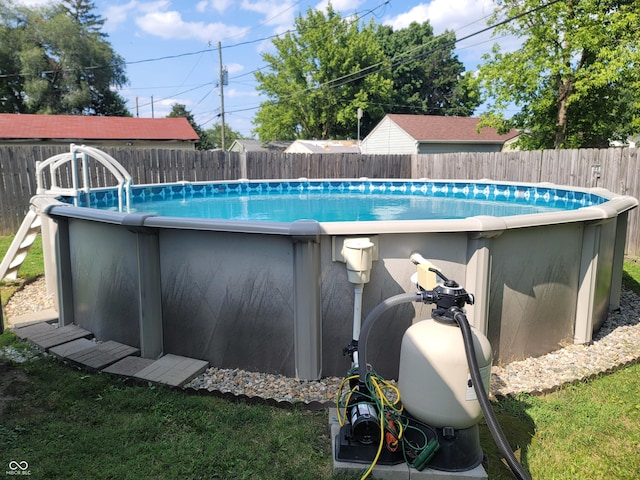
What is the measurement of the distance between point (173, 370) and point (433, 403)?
1.79m

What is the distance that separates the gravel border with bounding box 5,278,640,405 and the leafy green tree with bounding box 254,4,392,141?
28090mm

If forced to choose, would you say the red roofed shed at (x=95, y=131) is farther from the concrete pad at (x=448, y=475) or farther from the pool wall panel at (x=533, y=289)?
the concrete pad at (x=448, y=475)

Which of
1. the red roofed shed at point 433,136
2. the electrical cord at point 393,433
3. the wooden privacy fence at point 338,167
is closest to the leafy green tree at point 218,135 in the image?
the red roofed shed at point 433,136

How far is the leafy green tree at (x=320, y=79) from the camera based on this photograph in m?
29.8

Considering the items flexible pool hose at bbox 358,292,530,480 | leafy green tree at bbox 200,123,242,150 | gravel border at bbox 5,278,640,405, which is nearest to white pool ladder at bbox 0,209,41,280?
gravel border at bbox 5,278,640,405

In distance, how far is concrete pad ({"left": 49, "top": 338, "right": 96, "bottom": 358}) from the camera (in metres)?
3.23

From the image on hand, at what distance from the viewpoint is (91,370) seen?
2986 millimetres

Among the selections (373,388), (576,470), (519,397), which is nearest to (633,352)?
(519,397)

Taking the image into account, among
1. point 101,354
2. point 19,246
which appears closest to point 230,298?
point 101,354

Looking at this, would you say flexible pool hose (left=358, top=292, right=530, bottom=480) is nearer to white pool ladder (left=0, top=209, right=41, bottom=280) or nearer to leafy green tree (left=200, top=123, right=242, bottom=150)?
white pool ladder (left=0, top=209, right=41, bottom=280)

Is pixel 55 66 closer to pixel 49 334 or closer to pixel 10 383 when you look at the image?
pixel 49 334

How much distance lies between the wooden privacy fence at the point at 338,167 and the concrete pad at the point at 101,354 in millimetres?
6347

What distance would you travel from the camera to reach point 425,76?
3881cm

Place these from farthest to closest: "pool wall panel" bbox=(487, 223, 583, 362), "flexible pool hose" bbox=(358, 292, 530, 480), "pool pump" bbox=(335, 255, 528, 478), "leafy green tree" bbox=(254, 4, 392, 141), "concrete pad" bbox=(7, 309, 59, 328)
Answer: "leafy green tree" bbox=(254, 4, 392, 141) → "concrete pad" bbox=(7, 309, 59, 328) → "pool wall panel" bbox=(487, 223, 583, 362) → "pool pump" bbox=(335, 255, 528, 478) → "flexible pool hose" bbox=(358, 292, 530, 480)
